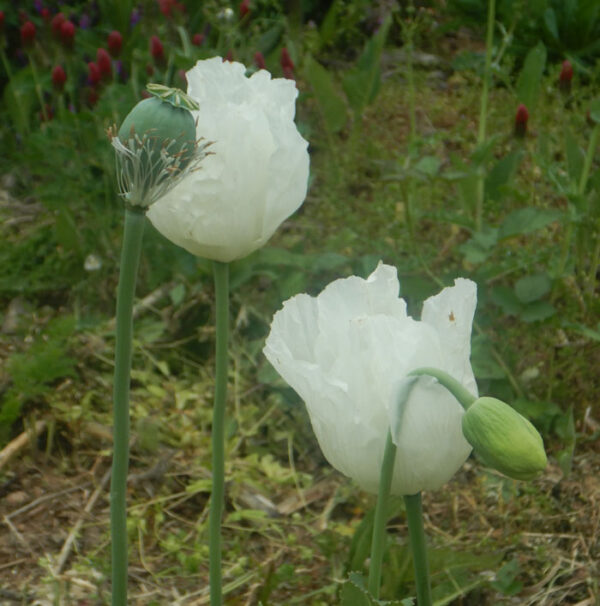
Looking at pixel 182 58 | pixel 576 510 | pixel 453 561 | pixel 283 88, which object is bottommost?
pixel 576 510

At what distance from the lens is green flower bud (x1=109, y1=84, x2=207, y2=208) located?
34.4 inches

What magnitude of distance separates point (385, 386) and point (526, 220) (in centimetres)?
116

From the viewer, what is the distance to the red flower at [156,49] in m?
2.61

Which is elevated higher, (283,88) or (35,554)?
(283,88)

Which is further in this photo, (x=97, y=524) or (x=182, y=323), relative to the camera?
(x=182, y=323)

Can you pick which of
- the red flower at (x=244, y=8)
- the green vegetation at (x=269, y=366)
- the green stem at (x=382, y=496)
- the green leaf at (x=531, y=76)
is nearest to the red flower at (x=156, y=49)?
the green vegetation at (x=269, y=366)

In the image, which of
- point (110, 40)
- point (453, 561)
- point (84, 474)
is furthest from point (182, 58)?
point (453, 561)

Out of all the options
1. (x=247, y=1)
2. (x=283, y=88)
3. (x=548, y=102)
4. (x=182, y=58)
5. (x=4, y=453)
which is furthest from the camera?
(x=548, y=102)

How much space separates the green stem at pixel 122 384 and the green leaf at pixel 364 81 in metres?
2.11

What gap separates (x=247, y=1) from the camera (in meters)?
2.89

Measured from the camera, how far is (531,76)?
8.10 ft

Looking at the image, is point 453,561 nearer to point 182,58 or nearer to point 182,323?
point 182,323

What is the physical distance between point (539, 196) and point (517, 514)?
1122 mm

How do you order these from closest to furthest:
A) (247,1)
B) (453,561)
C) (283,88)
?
(283,88) → (453,561) → (247,1)
